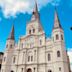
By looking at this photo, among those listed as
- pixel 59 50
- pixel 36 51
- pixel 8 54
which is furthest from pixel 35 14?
pixel 59 50

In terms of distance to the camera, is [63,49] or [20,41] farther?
[20,41]

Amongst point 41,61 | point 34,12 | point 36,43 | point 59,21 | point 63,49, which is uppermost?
point 34,12

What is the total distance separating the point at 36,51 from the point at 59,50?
259 inches

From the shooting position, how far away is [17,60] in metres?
38.0

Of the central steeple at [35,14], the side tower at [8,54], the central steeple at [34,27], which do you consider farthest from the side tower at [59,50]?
the side tower at [8,54]

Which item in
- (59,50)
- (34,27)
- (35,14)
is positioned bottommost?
(59,50)

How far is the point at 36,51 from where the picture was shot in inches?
1396

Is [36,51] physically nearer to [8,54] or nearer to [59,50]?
[59,50]

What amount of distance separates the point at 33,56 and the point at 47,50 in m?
4.05

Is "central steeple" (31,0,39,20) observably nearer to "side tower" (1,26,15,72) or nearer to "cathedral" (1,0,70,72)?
"cathedral" (1,0,70,72)

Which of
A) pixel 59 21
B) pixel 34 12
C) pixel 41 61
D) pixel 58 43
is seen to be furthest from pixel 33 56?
pixel 34 12

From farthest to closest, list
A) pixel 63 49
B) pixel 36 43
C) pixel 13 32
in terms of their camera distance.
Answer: pixel 13 32 < pixel 36 43 < pixel 63 49

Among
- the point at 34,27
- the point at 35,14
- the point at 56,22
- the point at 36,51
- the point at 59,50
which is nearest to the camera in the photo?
the point at 59,50

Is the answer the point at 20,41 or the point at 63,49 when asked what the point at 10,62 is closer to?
the point at 20,41
